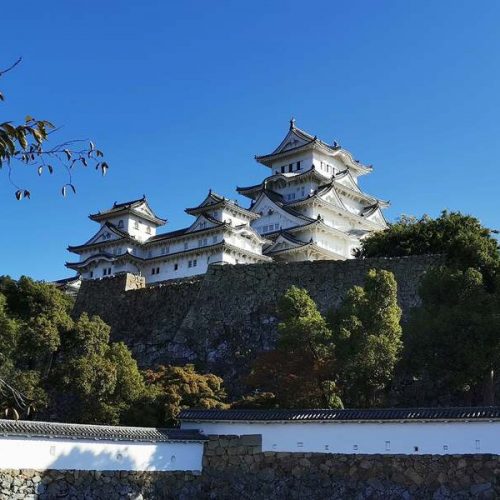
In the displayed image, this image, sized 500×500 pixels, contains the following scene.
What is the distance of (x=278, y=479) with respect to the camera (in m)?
16.3

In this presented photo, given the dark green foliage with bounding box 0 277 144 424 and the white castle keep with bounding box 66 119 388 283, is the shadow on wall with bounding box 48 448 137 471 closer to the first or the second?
the dark green foliage with bounding box 0 277 144 424

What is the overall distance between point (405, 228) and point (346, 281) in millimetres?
5716

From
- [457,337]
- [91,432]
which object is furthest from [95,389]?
[457,337]

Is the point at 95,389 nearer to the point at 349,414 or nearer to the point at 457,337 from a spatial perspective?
the point at 349,414

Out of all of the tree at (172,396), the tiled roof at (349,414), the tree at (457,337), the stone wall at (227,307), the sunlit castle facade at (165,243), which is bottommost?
the tiled roof at (349,414)

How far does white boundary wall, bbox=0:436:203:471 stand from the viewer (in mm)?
14219

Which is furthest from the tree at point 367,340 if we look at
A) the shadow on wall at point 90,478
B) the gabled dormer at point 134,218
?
the gabled dormer at point 134,218

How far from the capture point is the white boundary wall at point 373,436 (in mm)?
14969

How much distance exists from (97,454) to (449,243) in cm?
1571

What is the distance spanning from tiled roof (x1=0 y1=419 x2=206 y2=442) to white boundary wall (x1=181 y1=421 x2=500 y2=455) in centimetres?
92

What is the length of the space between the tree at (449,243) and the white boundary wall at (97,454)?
35.6ft

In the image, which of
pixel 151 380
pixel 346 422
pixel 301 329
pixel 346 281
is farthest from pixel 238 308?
pixel 346 422

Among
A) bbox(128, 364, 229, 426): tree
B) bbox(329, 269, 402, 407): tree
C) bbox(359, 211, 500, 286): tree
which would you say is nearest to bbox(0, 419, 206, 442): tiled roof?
bbox(128, 364, 229, 426): tree

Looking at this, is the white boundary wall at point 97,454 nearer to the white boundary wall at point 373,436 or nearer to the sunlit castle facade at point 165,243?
the white boundary wall at point 373,436
